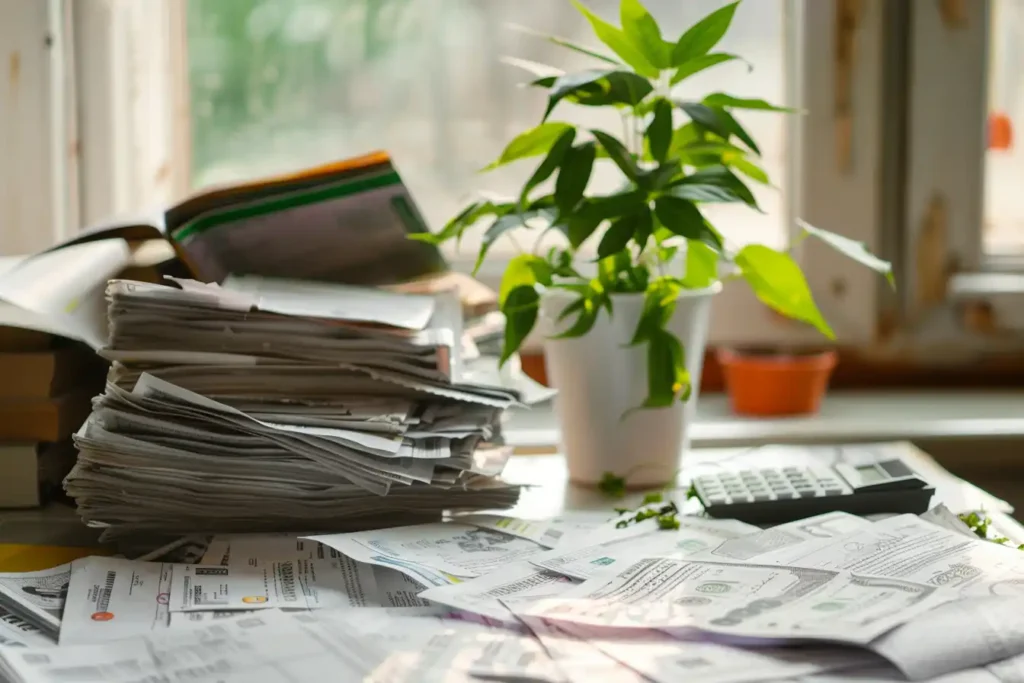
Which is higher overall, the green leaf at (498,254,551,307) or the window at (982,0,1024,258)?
the window at (982,0,1024,258)

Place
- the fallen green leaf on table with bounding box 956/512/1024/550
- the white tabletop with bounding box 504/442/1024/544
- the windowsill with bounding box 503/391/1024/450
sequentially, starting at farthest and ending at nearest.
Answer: the windowsill with bounding box 503/391/1024/450
the white tabletop with bounding box 504/442/1024/544
the fallen green leaf on table with bounding box 956/512/1024/550

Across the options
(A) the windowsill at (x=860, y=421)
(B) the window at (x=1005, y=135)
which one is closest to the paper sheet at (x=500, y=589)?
(A) the windowsill at (x=860, y=421)

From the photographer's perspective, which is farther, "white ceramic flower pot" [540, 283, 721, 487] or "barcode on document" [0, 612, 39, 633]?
"white ceramic flower pot" [540, 283, 721, 487]

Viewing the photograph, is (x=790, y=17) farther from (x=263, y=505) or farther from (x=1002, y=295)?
(x=263, y=505)

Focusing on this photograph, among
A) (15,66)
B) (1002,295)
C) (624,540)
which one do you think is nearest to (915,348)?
(1002,295)

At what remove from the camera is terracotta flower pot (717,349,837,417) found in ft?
4.08

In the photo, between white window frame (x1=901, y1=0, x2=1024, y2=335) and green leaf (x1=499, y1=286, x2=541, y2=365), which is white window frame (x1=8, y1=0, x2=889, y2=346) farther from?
green leaf (x1=499, y1=286, x2=541, y2=365)

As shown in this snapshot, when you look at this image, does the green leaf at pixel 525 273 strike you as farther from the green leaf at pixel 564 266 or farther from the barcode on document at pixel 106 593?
the barcode on document at pixel 106 593

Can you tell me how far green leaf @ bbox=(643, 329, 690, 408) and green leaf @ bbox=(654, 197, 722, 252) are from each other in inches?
3.6

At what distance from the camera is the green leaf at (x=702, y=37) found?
0.84 m

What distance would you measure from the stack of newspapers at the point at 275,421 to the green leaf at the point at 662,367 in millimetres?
119

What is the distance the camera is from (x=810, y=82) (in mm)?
1296

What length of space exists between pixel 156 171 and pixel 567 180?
0.66 m

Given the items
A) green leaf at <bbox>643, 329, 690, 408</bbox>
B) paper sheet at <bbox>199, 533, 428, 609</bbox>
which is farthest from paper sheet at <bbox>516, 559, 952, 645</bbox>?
green leaf at <bbox>643, 329, 690, 408</bbox>
